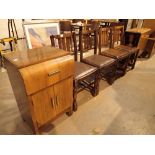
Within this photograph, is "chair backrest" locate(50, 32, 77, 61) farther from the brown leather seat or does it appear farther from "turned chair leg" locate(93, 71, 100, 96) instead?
the brown leather seat

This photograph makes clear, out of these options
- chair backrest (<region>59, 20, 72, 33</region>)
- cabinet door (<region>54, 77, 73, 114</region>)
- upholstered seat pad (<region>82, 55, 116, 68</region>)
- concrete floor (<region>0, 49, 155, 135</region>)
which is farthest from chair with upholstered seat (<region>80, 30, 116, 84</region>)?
chair backrest (<region>59, 20, 72, 33</region>)

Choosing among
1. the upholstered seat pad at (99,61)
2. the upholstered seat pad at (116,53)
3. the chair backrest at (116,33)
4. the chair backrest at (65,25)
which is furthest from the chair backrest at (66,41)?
the chair backrest at (65,25)

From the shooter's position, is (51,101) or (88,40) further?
(88,40)

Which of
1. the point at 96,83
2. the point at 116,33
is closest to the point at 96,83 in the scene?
the point at 96,83

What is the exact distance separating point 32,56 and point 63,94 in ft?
1.71

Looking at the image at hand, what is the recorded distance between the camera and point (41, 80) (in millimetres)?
1223

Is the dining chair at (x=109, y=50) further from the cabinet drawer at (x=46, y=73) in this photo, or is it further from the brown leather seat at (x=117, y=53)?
the cabinet drawer at (x=46, y=73)

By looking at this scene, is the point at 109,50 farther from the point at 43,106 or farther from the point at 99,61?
the point at 43,106

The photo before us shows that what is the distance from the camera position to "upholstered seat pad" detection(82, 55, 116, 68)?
6.79ft

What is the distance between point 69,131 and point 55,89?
21.8 inches

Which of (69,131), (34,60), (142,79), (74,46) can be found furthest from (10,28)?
(142,79)

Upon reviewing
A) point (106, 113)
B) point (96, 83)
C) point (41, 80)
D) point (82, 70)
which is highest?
point (41, 80)

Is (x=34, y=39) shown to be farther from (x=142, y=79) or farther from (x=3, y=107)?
(x=142, y=79)

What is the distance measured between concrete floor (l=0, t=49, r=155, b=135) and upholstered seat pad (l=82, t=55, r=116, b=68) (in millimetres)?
491
